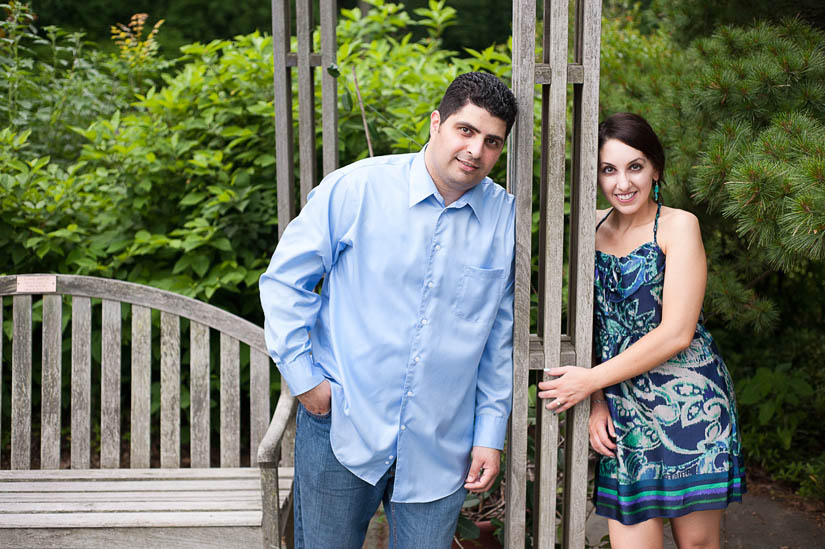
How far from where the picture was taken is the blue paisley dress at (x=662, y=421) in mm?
2188

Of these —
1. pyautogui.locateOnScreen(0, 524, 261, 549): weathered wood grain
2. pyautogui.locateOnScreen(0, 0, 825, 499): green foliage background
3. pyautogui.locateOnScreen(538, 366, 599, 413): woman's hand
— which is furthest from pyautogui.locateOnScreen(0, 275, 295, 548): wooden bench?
pyautogui.locateOnScreen(538, 366, 599, 413): woman's hand

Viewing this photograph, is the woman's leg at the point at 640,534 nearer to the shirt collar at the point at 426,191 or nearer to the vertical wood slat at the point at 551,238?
the vertical wood slat at the point at 551,238

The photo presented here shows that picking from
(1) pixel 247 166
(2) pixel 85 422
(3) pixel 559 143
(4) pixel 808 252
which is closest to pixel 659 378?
(4) pixel 808 252

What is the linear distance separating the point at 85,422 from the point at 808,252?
2.56 metres

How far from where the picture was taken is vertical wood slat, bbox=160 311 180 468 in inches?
119

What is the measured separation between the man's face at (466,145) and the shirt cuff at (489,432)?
2.12ft

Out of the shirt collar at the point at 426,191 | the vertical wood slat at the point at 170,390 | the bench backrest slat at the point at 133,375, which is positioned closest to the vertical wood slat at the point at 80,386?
the bench backrest slat at the point at 133,375

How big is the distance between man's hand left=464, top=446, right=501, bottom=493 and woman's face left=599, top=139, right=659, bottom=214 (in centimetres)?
76

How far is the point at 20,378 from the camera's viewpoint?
9.93 feet

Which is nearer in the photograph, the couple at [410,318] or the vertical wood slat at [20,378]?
the couple at [410,318]

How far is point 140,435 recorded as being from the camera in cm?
307

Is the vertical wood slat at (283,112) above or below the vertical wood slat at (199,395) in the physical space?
above

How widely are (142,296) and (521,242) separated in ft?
5.11

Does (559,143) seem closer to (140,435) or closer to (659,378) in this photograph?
(659,378)
